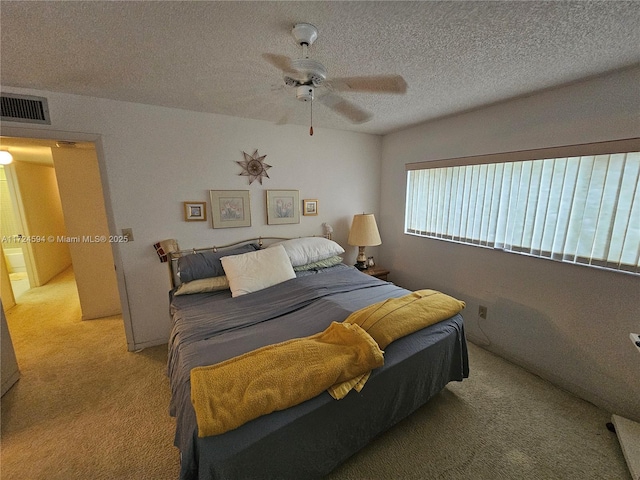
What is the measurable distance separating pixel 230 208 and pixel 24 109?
1.67 m

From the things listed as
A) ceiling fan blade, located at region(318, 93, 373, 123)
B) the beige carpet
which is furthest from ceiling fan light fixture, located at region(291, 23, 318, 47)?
the beige carpet

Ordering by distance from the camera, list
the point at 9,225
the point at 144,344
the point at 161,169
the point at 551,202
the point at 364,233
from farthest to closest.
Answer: the point at 9,225
the point at 364,233
the point at 144,344
the point at 161,169
the point at 551,202

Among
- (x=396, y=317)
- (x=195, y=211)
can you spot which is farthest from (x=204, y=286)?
(x=396, y=317)

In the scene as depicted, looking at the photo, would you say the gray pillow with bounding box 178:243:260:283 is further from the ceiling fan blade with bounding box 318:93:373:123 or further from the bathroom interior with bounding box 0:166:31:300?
the bathroom interior with bounding box 0:166:31:300

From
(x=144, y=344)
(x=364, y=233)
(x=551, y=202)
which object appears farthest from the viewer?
(x=364, y=233)

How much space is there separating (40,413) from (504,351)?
384cm

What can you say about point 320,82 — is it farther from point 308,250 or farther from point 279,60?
point 308,250

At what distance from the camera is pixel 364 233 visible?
3.26 meters

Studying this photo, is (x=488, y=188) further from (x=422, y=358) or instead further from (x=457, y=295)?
(x=422, y=358)

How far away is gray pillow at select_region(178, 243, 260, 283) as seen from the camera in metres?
2.33

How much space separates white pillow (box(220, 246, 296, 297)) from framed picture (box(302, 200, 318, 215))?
833 mm

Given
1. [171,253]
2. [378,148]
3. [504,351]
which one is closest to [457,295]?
[504,351]

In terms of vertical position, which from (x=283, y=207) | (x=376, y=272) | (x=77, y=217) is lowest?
(x=376, y=272)

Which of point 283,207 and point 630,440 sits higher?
point 283,207
